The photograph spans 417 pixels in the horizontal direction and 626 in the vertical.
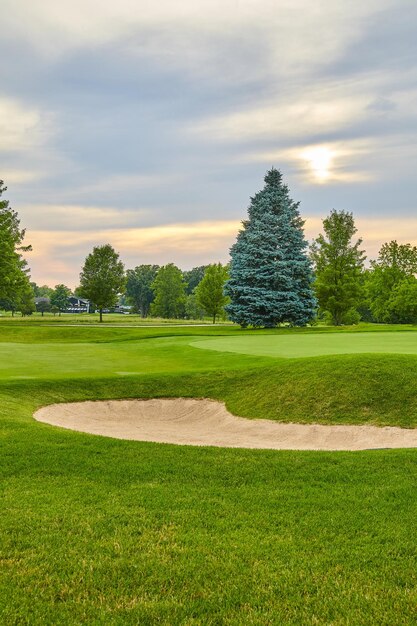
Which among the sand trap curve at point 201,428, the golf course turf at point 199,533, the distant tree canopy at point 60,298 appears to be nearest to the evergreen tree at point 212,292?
the sand trap curve at point 201,428

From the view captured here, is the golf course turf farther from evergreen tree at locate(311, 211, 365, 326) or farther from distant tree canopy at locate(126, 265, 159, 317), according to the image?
distant tree canopy at locate(126, 265, 159, 317)

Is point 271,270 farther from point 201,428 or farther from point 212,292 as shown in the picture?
point 201,428

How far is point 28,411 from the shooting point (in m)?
13.7

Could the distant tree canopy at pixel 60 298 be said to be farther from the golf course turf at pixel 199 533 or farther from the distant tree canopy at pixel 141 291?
the golf course turf at pixel 199 533

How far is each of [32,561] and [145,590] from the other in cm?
129

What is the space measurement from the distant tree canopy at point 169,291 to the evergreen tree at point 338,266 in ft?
163

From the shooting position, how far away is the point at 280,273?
167 feet

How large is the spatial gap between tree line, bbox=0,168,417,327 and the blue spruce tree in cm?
10

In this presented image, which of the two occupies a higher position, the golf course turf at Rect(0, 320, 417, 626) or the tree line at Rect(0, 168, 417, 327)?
the tree line at Rect(0, 168, 417, 327)

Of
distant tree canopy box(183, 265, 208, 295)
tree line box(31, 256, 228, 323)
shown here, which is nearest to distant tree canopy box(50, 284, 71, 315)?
tree line box(31, 256, 228, 323)

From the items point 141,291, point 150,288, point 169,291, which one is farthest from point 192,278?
point 169,291

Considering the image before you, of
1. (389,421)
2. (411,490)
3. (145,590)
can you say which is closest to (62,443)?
(145,590)

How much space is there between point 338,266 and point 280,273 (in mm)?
18390

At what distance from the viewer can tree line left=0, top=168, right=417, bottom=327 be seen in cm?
5147
